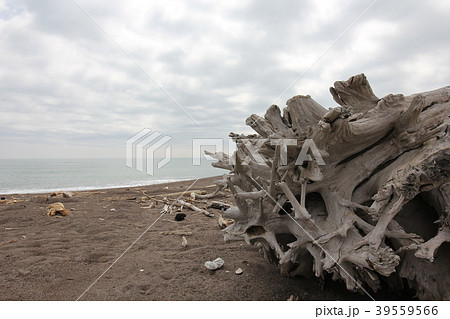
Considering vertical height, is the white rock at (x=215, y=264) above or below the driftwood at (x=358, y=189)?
below

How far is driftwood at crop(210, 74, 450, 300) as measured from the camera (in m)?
2.02

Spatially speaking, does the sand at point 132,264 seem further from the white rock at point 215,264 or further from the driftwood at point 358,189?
the driftwood at point 358,189

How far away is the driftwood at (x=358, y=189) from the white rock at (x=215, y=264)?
594 millimetres

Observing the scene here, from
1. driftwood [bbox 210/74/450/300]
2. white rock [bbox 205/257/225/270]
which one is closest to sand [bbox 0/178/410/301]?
white rock [bbox 205/257/225/270]

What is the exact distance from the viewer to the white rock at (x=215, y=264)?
3.19m

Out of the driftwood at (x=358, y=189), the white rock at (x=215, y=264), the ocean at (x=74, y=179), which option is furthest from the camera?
the ocean at (x=74, y=179)

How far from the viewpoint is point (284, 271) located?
2.73 meters

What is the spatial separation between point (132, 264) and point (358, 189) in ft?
8.61

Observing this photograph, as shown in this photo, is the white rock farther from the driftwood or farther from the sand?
the driftwood

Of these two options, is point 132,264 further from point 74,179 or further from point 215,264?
point 74,179

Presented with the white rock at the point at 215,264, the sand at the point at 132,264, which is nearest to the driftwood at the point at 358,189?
the sand at the point at 132,264

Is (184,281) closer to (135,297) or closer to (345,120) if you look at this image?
(135,297)

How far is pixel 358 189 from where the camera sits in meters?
A: 2.56

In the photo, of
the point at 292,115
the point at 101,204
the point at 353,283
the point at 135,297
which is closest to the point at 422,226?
the point at 353,283
